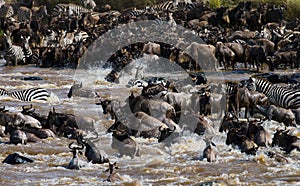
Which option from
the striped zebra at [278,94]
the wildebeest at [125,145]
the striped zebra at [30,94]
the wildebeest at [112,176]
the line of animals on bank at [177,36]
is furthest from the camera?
the line of animals on bank at [177,36]

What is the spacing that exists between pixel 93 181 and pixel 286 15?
27.8m

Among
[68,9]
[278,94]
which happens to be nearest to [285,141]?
[278,94]

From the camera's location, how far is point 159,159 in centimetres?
1279

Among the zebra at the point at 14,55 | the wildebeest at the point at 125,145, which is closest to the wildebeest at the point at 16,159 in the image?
the wildebeest at the point at 125,145

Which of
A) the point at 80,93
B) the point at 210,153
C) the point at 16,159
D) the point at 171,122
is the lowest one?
the point at 80,93

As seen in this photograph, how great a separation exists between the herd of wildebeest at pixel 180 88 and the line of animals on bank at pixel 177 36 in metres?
0.05

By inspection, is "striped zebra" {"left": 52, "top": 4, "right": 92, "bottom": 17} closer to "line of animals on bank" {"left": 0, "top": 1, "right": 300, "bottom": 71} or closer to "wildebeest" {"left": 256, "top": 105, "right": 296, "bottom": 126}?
"line of animals on bank" {"left": 0, "top": 1, "right": 300, "bottom": 71}

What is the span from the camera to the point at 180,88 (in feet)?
60.0

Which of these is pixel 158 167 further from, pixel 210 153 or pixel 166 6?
pixel 166 6

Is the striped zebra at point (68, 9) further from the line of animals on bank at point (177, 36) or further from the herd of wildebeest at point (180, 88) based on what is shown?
the herd of wildebeest at point (180, 88)

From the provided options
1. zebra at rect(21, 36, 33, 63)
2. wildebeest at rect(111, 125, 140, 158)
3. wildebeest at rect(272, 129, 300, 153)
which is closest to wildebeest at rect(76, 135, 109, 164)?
wildebeest at rect(111, 125, 140, 158)

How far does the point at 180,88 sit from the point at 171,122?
134 inches

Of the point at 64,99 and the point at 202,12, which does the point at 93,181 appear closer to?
the point at 64,99

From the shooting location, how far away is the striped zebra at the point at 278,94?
685 inches
